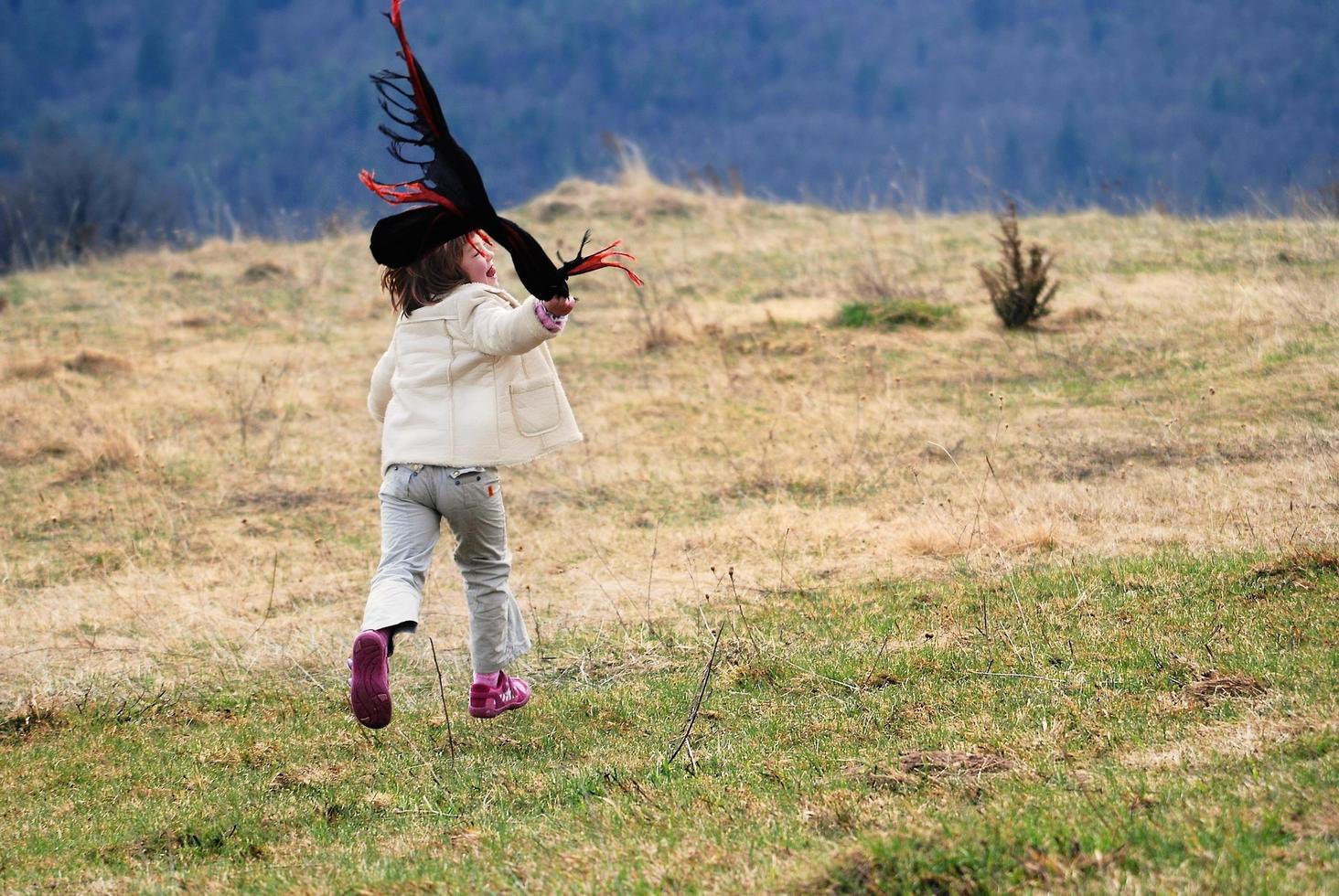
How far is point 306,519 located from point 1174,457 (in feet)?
18.5

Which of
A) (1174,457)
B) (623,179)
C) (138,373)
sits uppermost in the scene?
(623,179)

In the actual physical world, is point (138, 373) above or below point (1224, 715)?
above

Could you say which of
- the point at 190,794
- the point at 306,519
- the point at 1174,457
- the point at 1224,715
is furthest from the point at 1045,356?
the point at 190,794

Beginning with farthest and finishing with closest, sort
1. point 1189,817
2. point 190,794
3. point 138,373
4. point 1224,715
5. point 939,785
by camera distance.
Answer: point 138,373
point 190,794
point 1224,715
point 939,785
point 1189,817

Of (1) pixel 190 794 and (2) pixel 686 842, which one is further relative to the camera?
(1) pixel 190 794

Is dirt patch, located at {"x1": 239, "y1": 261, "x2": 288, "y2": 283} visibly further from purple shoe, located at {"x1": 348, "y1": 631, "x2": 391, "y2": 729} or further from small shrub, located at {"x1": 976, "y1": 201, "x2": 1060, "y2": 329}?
purple shoe, located at {"x1": 348, "y1": 631, "x2": 391, "y2": 729}

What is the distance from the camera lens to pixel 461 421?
4512 millimetres

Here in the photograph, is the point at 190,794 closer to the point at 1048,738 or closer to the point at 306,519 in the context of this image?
→ the point at 1048,738

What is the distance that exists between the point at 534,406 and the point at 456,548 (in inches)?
21.8

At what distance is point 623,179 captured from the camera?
23.8m

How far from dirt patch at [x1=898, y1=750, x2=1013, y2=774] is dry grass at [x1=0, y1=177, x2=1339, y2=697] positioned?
2.64m

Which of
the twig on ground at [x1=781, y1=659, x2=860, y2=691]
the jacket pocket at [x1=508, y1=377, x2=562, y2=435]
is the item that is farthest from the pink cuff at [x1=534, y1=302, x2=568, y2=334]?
the twig on ground at [x1=781, y1=659, x2=860, y2=691]

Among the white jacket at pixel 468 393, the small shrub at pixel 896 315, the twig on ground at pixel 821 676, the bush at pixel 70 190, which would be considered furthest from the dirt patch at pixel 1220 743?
the bush at pixel 70 190

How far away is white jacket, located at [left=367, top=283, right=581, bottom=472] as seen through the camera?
449 cm
